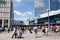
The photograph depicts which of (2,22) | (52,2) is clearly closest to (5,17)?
(2,22)

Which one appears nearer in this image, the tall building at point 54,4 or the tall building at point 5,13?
the tall building at point 5,13

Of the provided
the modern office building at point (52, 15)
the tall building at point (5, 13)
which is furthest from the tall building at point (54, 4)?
the tall building at point (5, 13)

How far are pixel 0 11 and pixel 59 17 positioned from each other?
39771 mm

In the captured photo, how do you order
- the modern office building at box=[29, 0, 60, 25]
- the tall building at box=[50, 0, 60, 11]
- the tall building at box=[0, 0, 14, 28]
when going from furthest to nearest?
the tall building at box=[50, 0, 60, 11]
the tall building at box=[0, 0, 14, 28]
the modern office building at box=[29, 0, 60, 25]

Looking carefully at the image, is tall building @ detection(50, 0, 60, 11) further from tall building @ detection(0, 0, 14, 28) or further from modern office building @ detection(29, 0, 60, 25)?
tall building @ detection(0, 0, 14, 28)

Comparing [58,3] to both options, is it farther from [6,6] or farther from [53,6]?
[6,6]

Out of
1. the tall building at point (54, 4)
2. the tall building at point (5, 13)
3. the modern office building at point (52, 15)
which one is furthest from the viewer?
the tall building at point (54, 4)

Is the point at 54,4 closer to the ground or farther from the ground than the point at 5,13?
farther from the ground

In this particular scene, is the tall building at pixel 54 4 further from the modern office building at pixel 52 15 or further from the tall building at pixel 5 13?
the tall building at pixel 5 13

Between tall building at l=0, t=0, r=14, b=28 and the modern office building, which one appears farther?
tall building at l=0, t=0, r=14, b=28

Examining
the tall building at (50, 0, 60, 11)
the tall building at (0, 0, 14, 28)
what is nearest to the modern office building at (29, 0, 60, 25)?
the tall building at (50, 0, 60, 11)

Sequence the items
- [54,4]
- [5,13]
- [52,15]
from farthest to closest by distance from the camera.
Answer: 1. [54,4]
2. [5,13]
3. [52,15]

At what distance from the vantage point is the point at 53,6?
398 feet

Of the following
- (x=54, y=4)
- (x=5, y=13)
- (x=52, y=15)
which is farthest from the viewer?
(x=54, y=4)
